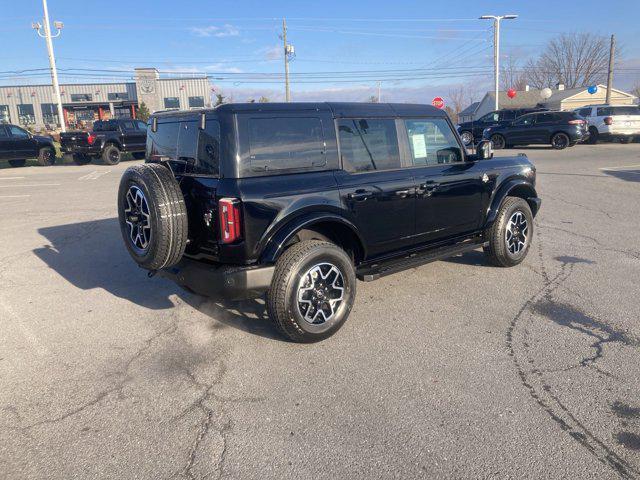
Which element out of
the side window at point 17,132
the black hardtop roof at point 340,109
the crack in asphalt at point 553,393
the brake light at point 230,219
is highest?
the side window at point 17,132

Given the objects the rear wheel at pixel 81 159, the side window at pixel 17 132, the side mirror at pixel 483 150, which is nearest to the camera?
the side mirror at pixel 483 150

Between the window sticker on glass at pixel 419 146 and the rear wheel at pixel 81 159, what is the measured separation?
17.8m

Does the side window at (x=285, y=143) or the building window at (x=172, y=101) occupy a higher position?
the building window at (x=172, y=101)

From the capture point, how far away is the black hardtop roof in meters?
3.77

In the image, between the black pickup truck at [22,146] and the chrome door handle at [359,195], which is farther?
the black pickup truck at [22,146]

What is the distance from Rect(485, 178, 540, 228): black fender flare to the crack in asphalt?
2.98 feet

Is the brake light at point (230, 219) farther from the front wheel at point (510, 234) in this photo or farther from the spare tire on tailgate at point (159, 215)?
the front wheel at point (510, 234)

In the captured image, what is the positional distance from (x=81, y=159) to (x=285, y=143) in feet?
61.0

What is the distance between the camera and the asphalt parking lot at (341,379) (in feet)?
8.70

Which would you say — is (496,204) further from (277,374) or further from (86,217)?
(86,217)

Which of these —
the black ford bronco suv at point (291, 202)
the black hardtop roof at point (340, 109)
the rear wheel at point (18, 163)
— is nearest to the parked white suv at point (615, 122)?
the black hardtop roof at point (340, 109)

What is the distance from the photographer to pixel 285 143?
3900 mm

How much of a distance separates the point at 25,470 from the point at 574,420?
9.89 feet

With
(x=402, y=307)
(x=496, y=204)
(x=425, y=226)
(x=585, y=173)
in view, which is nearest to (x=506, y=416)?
(x=402, y=307)
